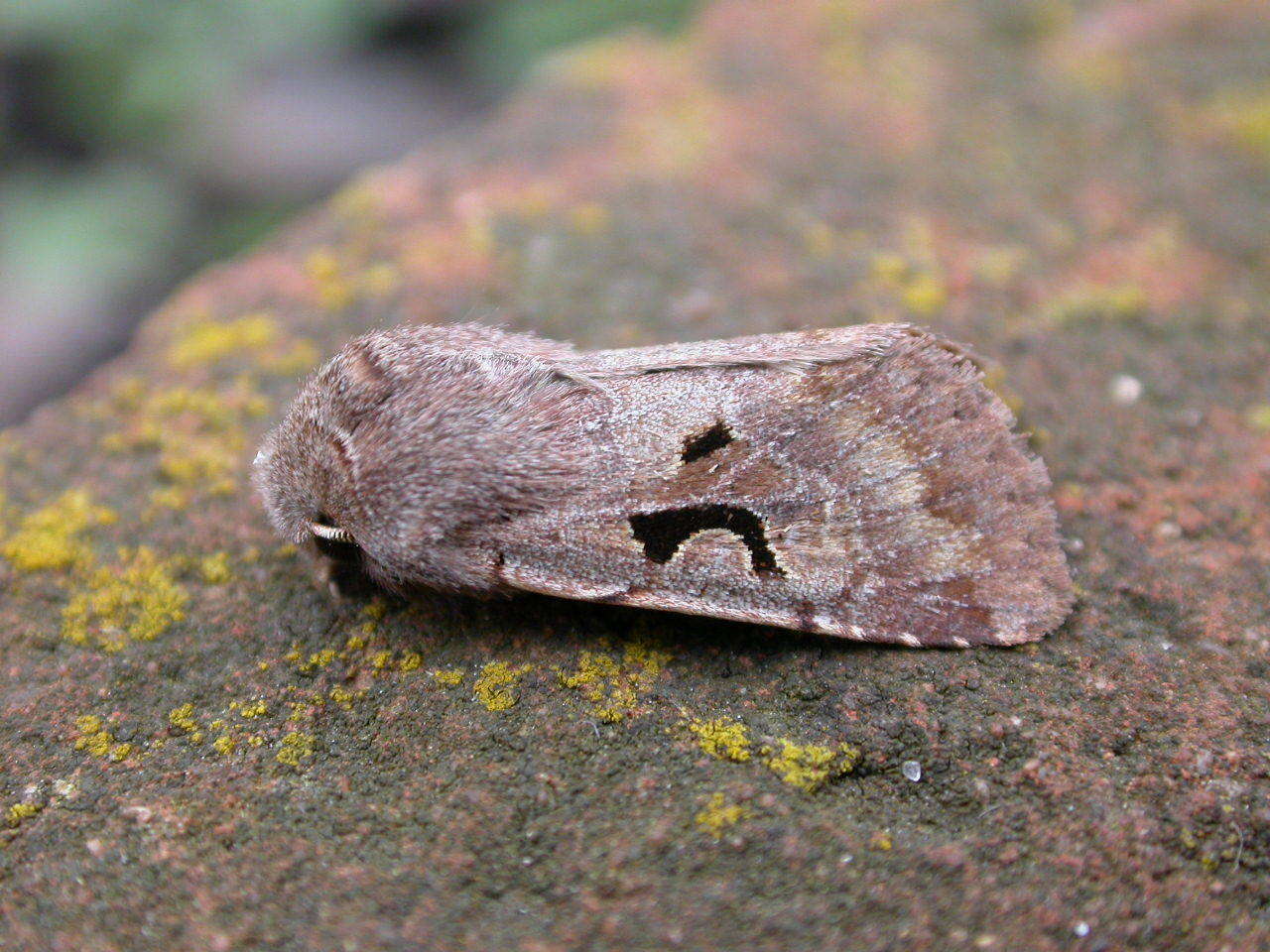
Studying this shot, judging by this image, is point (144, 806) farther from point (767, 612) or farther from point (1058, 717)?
point (1058, 717)

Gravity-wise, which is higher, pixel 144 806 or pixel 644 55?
pixel 644 55

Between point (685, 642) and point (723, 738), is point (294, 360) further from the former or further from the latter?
point (723, 738)

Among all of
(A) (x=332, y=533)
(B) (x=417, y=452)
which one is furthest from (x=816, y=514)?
(A) (x=332, y=533)

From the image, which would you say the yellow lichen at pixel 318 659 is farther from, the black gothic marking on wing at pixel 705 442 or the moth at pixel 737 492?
the black gothic marking on wing at pixel 705 442

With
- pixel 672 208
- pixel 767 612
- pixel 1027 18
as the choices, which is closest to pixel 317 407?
pixel 767 612

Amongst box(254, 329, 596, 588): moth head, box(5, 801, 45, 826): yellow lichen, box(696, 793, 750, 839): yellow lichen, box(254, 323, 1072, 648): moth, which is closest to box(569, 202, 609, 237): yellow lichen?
box(254, 329, 596, 588): moth head

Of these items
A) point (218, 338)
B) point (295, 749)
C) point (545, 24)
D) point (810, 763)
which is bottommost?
point (810, 763)
